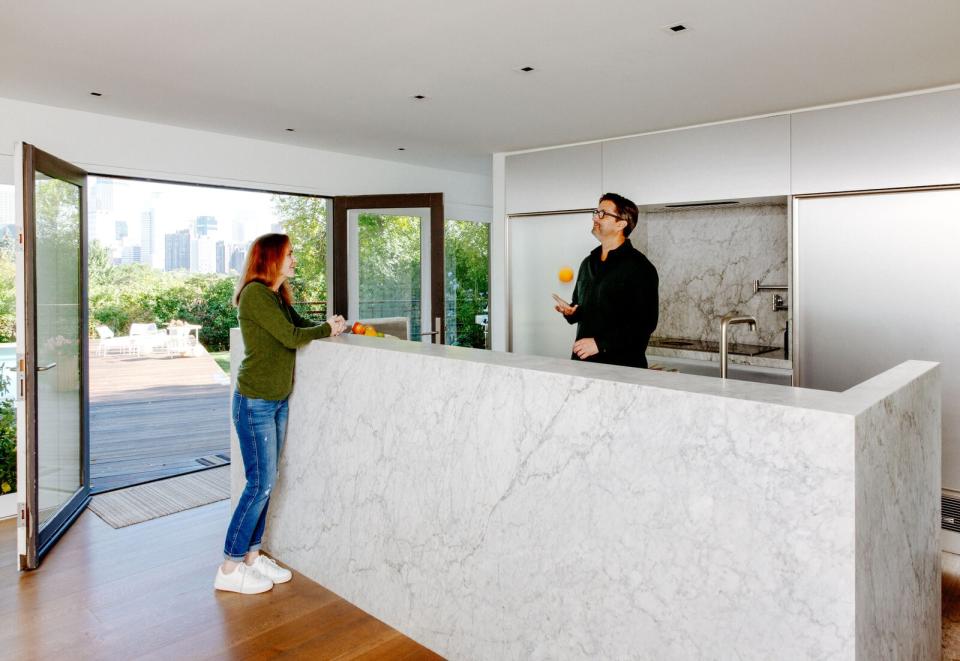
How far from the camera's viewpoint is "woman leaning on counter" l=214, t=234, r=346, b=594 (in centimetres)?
254

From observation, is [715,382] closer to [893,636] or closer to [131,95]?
[893,636]

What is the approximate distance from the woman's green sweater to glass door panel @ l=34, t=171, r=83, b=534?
123 centimetres

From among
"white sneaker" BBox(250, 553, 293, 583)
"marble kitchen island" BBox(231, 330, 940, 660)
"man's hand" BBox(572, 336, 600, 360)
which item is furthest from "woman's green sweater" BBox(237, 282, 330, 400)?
"man's hand" BBox(572, 336, 600, 360)

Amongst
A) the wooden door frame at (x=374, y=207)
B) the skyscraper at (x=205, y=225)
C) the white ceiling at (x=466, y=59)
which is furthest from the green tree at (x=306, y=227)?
the white ceiling at (x=466, y=59)

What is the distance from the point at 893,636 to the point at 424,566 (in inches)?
51.0

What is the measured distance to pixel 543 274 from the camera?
5188mm

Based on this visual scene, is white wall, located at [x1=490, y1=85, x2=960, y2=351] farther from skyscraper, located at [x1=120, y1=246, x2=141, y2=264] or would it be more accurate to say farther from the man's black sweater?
skyscraper, located at [x1=120, y1=246, x2=141, y2=264]

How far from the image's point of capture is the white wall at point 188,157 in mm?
3801

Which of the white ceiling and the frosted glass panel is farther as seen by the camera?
the frosted glass panel

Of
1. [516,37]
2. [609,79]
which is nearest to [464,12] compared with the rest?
[516,37]

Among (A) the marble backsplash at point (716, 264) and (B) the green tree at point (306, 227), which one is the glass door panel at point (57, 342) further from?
(B) the green tree at point (306, 227)

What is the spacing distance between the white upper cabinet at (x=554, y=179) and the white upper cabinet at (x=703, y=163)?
138 mm

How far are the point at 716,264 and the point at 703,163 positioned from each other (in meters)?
0.74

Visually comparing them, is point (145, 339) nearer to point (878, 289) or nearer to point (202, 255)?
point (202, 255)
